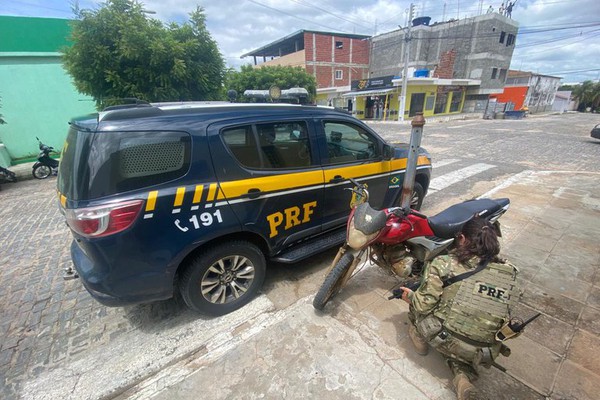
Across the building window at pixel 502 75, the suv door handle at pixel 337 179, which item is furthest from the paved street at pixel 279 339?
the building window at pixel 502 75

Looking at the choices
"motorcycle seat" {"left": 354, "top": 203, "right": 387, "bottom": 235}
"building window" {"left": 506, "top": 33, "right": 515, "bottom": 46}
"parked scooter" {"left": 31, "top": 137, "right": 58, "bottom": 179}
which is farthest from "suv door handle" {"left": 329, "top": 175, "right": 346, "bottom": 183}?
"building window" {"left": 506, "top": 33, "right": 515, "bottom": 46}

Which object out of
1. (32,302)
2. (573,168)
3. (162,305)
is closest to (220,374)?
(162,305)

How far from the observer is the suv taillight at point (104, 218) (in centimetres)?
179

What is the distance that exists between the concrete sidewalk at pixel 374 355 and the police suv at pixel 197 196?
531mm

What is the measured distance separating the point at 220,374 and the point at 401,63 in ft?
130

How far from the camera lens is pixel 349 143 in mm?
3426

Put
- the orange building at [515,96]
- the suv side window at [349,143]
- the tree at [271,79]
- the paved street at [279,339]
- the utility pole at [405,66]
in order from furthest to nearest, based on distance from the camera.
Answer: the orange building at [515,96] < the tree at [271,79] < the utility pole at [405,66] < the suv side window at [349,143] < the paved street at [279,339]

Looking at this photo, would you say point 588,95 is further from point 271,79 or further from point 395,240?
point 395,240

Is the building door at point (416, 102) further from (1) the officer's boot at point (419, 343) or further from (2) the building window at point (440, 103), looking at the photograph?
(1) the officer's boot at point (419, 343)

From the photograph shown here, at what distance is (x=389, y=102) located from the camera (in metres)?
26.3

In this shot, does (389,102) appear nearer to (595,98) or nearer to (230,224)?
(230,224)

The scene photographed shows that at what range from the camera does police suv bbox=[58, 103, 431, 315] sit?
1.85 m

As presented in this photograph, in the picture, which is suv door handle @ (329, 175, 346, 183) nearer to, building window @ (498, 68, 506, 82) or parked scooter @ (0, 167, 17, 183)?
parked scooter @ (0, 167, 17, 183)

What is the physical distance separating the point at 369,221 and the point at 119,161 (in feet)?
6.26
